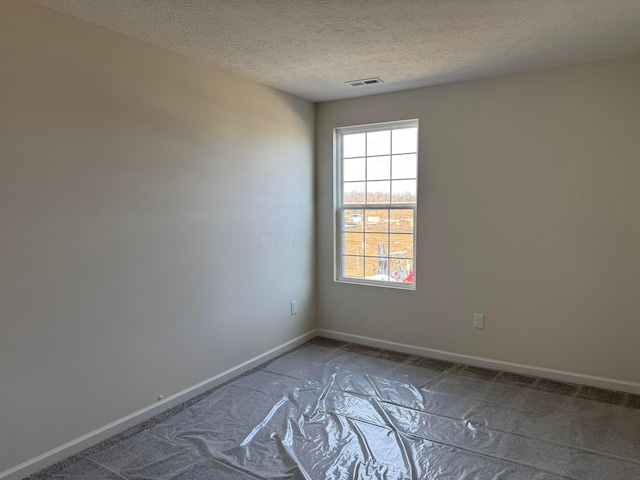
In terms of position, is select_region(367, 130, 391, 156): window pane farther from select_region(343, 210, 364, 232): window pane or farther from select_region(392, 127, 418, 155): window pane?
select_region(343, 210, 364, 232): window pane

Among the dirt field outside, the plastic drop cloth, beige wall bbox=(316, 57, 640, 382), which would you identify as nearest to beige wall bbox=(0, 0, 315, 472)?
the plastic drop cloth

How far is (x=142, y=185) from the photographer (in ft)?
8.79

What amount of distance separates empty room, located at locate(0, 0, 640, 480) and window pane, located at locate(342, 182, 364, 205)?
0.02m

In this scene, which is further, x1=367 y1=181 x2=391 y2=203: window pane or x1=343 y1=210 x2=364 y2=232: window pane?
x1=343 y1=210 x2=364 y2=232: window pane

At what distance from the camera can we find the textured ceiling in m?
2.17

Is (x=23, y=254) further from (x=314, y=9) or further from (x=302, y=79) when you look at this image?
(x=302, y=79)

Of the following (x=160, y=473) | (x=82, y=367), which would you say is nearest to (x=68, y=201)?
(x=82, y=367)

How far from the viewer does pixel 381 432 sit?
8.42 ft

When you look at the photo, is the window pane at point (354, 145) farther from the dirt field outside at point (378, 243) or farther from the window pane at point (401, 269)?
the window pane at point (401, 269)

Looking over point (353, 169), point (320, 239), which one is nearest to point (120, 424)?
point (320, 239)

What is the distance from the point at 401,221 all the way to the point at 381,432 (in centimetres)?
198

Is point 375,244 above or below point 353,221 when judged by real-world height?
below

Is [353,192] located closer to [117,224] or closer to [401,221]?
[401,221]

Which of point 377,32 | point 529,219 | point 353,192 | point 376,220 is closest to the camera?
point 377,32
